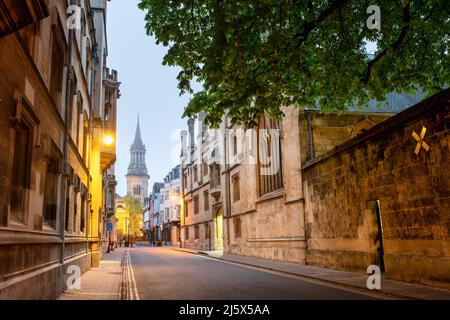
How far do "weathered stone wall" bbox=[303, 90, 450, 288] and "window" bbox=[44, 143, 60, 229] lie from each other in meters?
9.54

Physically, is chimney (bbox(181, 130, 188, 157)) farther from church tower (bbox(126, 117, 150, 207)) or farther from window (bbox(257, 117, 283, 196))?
church tower (bbox(126, 117, 150, 207))

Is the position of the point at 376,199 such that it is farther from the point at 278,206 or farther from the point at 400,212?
the point at 278,206

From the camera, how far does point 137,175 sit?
433ft

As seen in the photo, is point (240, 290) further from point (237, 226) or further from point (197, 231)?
point (197, 231)

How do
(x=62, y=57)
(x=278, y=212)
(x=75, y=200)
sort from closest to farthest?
(x=62, y=57) < (x=75, y=200) < (x=278, y=212)

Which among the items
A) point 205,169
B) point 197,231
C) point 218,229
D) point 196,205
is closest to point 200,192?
point 196,205

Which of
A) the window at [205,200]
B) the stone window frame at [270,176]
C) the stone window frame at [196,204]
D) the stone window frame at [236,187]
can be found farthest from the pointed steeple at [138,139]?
the stone window frame at [270,176]

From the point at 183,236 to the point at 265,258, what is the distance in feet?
100

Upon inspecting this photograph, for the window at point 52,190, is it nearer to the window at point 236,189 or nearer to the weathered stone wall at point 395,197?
the weathered stone wall at point 395,197

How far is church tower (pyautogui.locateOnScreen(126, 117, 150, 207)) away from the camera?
130 metres

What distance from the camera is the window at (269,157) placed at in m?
22.5

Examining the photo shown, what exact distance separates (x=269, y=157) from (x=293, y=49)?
14308mm

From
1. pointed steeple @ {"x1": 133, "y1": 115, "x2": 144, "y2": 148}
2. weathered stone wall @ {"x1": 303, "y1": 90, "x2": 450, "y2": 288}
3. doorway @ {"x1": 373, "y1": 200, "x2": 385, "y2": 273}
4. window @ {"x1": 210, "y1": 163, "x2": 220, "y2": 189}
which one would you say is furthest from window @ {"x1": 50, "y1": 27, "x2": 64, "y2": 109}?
pointed steeple @ {"x1": 133, "y1": 115, "x2": 144, "y2": 148}

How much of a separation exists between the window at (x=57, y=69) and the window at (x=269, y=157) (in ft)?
43.3
